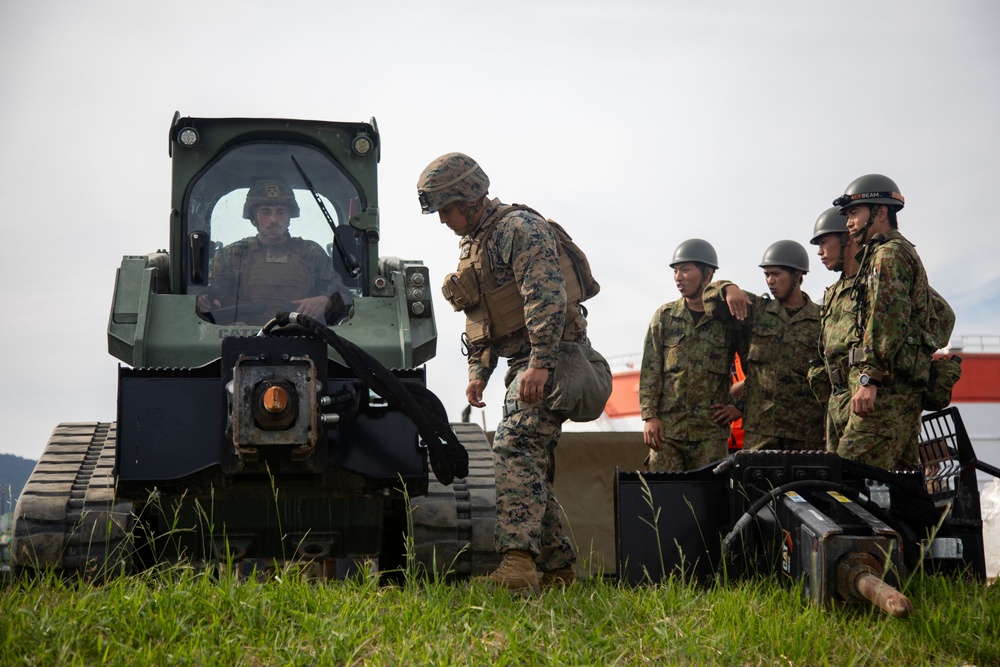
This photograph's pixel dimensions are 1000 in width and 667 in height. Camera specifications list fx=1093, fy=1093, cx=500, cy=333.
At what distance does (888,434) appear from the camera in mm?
5410

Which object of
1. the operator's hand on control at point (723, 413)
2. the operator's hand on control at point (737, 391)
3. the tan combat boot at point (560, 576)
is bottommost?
the tan combat boot at point (560, 576)

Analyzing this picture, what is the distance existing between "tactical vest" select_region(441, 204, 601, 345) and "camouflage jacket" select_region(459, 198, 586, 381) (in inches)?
1.5

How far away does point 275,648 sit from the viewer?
3178 mm

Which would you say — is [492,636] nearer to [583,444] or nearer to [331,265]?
[331,265]

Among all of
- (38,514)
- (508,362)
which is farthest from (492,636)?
(38,514)

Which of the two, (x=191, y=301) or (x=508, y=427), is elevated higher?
(x=191, y=301)

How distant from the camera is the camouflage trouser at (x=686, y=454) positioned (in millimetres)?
7258

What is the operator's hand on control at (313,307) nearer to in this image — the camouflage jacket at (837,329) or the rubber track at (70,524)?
the rubber track at (70,524)

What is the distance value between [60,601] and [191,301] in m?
2.69

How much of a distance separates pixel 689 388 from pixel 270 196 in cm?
301

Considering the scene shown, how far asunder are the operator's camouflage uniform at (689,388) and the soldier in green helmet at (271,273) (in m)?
2.35

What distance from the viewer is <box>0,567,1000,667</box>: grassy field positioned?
10.3ft

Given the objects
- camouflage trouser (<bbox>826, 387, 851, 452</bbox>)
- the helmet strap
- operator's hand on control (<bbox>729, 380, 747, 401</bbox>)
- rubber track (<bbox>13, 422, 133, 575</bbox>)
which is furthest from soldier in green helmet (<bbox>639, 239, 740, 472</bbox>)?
rubber track (<bbox>13, 422, 133, 575</bbox>)

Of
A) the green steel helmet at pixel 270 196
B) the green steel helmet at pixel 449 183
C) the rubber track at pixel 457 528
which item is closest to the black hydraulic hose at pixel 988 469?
the rubber track at pixel 457 528
